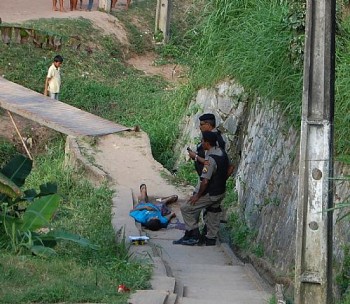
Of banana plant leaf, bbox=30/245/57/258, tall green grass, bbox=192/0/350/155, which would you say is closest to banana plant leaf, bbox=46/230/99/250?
banana plant leaf, bbox=30/245/57/258

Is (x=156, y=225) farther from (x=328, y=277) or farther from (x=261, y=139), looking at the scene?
(x=328, y=277)

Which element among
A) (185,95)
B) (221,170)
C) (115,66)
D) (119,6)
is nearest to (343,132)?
(221,170)

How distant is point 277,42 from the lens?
42.9 feet

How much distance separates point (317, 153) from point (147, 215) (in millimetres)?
5201

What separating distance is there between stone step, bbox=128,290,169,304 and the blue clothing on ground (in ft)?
15.0

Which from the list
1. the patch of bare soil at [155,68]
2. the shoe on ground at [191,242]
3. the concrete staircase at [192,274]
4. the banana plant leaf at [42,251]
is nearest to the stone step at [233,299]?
the concrete staircase at [192,274]

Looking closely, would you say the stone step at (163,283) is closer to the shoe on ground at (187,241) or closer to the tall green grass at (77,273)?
the tall green grass at (77,273)

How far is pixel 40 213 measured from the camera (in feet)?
32.2

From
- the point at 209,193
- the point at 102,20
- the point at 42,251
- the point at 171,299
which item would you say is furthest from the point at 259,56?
the point at 102,20

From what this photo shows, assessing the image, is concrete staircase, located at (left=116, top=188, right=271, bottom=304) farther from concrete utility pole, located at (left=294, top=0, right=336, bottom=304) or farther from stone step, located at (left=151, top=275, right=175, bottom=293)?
concrete utility pole, located at (left=294, top=0, right=336, bottom=304)

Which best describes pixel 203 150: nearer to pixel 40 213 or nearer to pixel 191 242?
pixel 191 242

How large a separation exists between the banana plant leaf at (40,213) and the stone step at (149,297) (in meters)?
1.84

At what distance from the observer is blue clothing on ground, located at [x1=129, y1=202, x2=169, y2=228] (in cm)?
Answer: 1281

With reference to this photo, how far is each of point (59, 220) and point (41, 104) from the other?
5.22 meters
